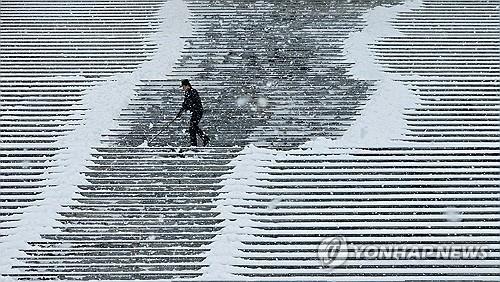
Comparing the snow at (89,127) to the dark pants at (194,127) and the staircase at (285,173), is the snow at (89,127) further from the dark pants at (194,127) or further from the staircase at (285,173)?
the dark pants at (194,127)

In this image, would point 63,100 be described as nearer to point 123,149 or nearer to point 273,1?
point 123,149

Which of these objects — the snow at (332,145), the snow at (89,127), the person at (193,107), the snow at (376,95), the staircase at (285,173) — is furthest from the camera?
the snow at (376,95)

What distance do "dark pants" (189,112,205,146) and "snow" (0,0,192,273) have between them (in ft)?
5.79

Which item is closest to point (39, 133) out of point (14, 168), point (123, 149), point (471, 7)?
point (14, 168)

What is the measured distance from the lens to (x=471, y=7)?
14.4 meters

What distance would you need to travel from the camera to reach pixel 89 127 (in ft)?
36.5

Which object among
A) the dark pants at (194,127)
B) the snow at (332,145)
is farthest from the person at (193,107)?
the snow at (332,145)

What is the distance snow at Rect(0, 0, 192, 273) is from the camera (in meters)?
9.19

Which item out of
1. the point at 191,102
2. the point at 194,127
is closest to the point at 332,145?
the point at 194,127

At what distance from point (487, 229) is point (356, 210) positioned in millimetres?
2067

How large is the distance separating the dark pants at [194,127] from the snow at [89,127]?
1764mm

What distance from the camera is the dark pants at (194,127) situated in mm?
10234

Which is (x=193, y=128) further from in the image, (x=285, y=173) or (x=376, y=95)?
(x=376, y=95)

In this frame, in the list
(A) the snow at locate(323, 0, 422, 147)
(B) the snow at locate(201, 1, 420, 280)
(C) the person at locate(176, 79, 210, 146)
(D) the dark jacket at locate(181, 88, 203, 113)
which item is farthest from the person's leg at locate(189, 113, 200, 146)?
(A) the snow at locate(323, 0, 422, 147)
